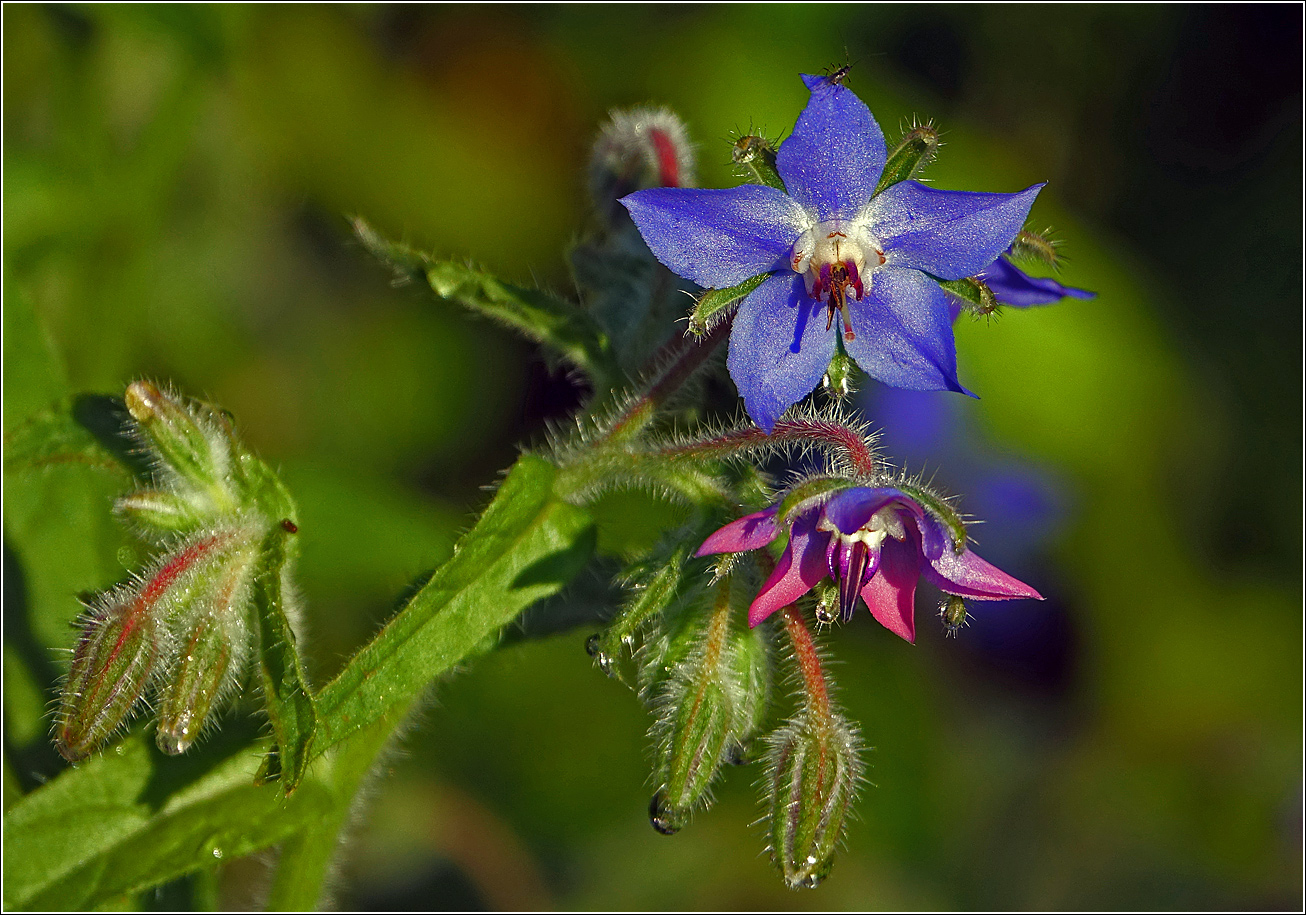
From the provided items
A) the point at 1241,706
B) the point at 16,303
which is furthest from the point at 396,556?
the point at 1241,706

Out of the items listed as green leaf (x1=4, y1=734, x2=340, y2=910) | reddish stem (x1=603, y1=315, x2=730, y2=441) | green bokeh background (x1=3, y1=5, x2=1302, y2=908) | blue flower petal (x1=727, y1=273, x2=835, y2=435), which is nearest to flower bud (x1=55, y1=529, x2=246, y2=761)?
green leaf (x1=4, y1=734, x2=340, y2=910)

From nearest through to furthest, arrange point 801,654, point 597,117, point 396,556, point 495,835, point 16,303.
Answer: point 801,654 < point 16,303 < point 396,556 < point 495,835 < point 597,117

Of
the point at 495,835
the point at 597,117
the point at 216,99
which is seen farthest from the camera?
the point at 597,117

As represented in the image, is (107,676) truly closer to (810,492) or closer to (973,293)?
(810,492)

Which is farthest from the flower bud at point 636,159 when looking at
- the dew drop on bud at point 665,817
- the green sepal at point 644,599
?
the dew drop on bud at point 665,817

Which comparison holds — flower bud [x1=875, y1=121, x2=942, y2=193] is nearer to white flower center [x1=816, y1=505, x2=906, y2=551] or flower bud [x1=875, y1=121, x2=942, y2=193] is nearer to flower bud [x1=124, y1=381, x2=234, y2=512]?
white flower center [x1=816, y1=505, x2=906, y2=551]

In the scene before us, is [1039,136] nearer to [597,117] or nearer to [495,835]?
[597,117]

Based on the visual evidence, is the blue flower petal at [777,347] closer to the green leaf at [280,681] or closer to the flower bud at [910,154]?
the flower bud at [910,154]
